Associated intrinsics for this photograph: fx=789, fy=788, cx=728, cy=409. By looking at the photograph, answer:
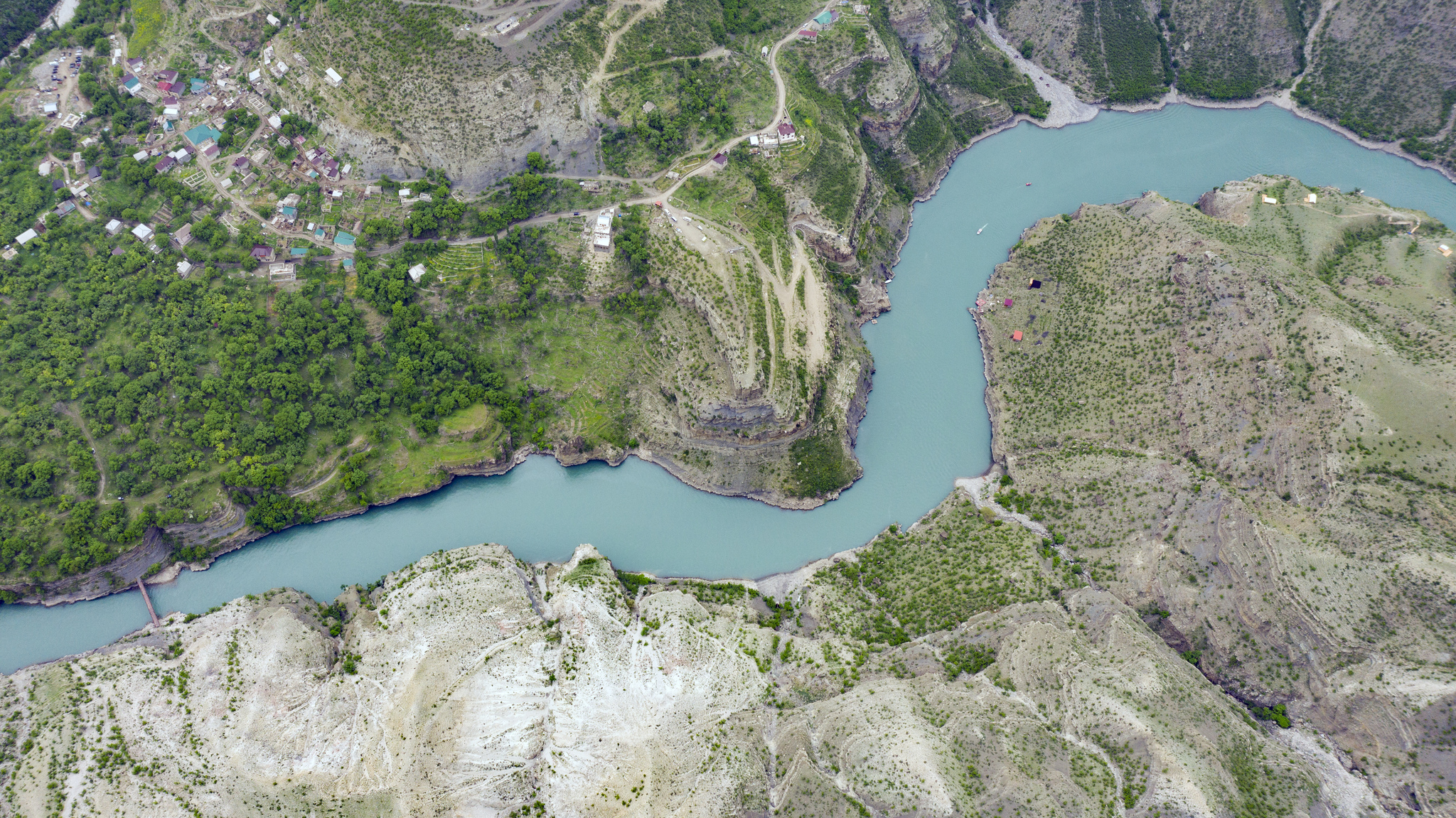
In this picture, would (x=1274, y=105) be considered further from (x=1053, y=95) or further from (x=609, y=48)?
(x=609, y=48)

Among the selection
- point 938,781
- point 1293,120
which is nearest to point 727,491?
point 938,781

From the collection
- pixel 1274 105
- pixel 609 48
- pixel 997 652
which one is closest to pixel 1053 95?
pixel 1274 105

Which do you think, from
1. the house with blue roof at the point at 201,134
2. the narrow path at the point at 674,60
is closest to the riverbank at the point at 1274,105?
the narrow path at the point at 674,60

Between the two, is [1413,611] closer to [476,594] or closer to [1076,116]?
[1076,116]

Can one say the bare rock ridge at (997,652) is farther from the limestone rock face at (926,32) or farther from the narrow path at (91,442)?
the limestone rock face at (926,32)

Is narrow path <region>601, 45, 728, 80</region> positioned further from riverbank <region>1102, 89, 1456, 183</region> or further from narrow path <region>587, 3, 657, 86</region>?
riverbank <region>1102, 89, 1456, 183</region>

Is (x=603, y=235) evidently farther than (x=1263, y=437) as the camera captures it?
Yes

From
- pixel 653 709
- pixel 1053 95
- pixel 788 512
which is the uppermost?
pixel 1053 95
